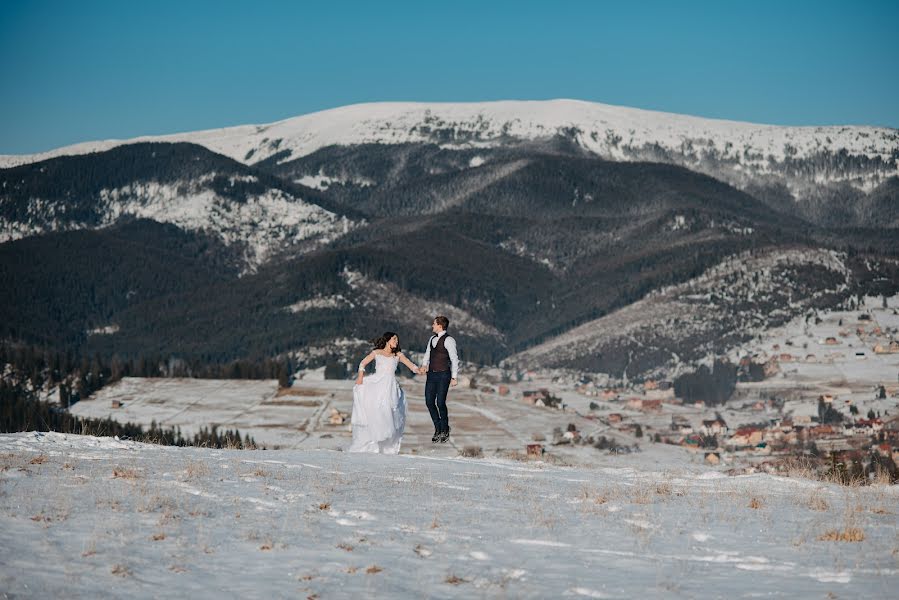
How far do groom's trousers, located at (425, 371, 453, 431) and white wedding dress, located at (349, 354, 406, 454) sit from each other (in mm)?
1219

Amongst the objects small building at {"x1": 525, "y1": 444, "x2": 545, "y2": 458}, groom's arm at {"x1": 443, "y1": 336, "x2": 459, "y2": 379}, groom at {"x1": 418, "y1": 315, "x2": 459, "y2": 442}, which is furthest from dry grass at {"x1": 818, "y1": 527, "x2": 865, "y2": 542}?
small building at {"x1": 525, "y1": 444, "x2": 545, "y2": 458}

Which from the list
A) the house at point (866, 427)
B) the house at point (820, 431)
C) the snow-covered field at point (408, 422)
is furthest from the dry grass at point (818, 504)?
the house at point (820, 431)

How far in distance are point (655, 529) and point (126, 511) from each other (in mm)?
9729

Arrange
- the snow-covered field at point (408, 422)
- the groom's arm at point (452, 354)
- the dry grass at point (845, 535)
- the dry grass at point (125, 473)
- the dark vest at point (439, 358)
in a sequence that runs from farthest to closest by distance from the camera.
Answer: the snow-covered field at point (408, 422) → the dark vest at point (439, 358) → the groom's arm at point (452, 354) → the dry grass at point (125, 473) → the dry grass at point (845, 535)

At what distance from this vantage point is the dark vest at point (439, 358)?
3775cm

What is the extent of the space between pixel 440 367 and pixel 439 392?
0.88 m

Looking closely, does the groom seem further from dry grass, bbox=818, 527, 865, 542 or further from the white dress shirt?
dry grass, bbox=818, 527, 865, 542

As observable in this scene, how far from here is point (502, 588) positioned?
63.4ft

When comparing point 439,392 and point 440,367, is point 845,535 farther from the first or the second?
point 439,392

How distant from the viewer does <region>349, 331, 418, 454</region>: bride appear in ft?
120

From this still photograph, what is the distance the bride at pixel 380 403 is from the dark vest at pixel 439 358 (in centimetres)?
103

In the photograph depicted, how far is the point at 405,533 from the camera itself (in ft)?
75.7

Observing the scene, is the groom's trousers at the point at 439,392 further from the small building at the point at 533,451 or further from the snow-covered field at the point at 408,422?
A: the snow-covered field at the point at 408,422

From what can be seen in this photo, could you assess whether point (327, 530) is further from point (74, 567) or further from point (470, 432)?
point (470, 432)
